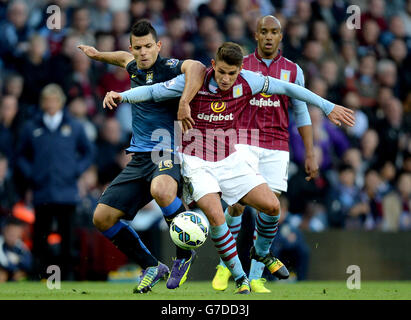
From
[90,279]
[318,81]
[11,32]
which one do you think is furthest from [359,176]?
[11,32]

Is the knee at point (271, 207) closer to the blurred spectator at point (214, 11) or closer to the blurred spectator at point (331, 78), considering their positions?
the blurred spectator at point (331, 78)

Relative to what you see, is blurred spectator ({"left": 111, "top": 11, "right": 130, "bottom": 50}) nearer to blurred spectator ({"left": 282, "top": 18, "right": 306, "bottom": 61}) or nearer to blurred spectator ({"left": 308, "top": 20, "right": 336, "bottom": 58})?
blurred spectator ({"left": 282, "top": 18, "right": 306, "bottom": 61})

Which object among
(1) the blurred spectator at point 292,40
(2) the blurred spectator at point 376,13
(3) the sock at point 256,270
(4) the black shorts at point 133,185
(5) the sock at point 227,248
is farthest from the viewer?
(2) the blurred spectator at point 376,13

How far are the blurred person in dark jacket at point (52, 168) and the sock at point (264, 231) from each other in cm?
300

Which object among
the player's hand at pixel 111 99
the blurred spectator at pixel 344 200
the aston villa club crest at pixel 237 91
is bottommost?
the blurred spectator at pixel 344 200

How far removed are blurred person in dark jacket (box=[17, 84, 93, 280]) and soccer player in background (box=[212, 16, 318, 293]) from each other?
2.57 meters

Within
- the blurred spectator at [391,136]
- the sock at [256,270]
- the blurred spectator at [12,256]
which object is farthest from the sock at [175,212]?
Result: the blurred spectator at [391,136]

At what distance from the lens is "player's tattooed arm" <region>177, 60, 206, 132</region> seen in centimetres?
708

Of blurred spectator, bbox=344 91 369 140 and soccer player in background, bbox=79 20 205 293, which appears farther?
blurred spectator, bbox=344 91 369 140

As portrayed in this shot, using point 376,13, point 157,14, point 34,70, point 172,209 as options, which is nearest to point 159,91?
point 172,209

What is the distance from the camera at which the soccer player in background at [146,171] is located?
7359 mm

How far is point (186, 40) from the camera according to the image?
12.7 metres

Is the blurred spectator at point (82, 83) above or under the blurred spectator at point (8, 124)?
above

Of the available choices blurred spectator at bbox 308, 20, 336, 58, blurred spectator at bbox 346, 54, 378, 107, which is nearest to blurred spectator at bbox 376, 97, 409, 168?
blurred spectator at bbox 346, 54, 378, 107
